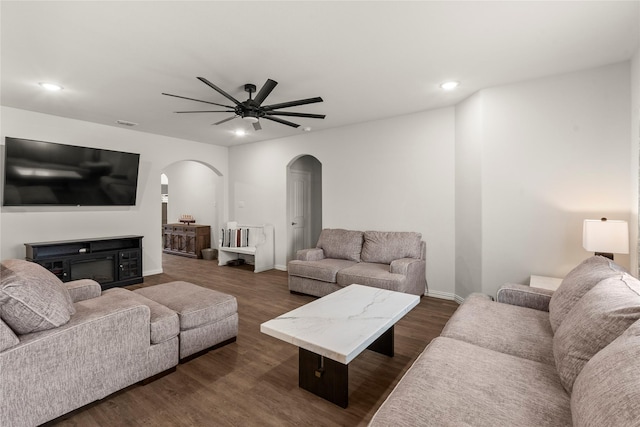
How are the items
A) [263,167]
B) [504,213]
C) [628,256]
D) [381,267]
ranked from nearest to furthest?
[628,256] → [504,213] → [381,267] → [263,167]

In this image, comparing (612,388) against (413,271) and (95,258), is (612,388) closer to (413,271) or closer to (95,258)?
(413,271)

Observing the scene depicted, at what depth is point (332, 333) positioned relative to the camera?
184 centimetres

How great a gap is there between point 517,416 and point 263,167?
5.55 m

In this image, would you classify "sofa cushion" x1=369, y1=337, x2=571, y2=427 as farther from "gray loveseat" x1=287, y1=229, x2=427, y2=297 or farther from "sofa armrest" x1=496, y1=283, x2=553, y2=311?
"gray loveseat" x1=287, y1=229, x2=427, y2=297

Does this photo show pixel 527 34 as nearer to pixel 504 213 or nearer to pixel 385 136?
pixel 504 213

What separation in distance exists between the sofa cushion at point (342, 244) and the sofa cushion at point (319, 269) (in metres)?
0.14

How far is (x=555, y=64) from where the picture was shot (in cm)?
272

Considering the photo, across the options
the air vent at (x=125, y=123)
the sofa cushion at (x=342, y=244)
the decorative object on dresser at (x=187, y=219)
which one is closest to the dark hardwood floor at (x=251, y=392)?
the sofa cushion at (x=342, y=244)

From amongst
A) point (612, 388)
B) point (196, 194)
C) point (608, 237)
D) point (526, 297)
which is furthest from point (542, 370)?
point (196, 194)

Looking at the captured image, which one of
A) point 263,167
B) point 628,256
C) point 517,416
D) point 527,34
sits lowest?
point 517,416

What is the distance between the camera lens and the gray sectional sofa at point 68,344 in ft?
5.13

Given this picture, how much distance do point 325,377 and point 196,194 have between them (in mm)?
6893

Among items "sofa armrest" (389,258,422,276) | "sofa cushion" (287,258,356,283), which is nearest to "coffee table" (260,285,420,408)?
"sofa armrest" (389,258,422,276)

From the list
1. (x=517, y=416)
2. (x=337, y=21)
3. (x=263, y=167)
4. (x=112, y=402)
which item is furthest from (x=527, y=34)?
(x=263, y=167)
